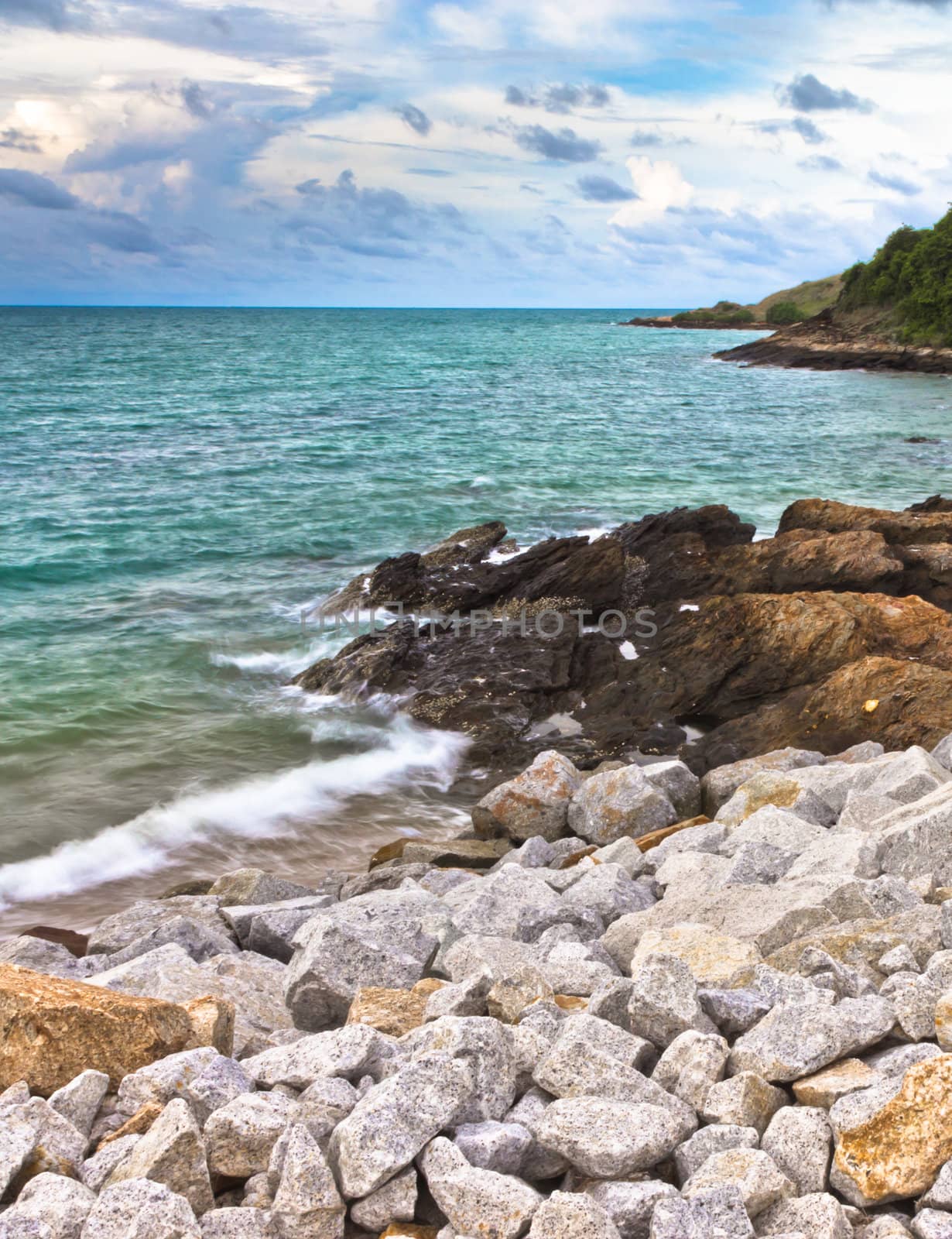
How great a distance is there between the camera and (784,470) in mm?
29828

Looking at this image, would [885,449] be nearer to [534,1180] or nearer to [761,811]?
[761,811]

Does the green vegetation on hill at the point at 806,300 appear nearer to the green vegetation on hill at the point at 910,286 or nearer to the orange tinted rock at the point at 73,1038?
the green vegetation on hill at the point at 910,286

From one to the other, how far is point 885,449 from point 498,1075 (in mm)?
31787

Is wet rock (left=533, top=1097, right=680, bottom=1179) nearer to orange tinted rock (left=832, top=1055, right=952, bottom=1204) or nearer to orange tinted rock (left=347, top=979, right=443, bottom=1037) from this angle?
orange tinted rock (left=832, top=1055, right=952, bottom=1204)

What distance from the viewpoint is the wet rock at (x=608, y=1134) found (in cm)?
332

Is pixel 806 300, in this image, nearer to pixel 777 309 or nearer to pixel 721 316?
pixel 777 309

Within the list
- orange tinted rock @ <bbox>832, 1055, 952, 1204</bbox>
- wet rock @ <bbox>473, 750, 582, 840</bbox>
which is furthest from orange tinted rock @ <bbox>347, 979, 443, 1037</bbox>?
wet rock @ <bbox>473, 750, 582, 840</bbox>

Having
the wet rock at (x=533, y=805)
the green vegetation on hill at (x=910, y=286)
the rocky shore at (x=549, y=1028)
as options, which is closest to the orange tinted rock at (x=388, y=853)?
the rocky shore at (x=549, y=1028)

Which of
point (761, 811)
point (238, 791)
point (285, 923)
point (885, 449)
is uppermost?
point (885, 449)

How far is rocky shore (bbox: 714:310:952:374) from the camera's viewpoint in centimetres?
6225

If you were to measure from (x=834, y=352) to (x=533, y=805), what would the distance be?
69.0m

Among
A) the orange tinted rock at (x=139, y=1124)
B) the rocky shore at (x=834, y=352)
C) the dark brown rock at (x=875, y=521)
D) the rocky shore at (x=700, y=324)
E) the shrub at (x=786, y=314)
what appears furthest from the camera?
the rocky shore at (x=700, y=324)

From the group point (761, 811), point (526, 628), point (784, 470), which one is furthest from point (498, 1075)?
point (784, 470)

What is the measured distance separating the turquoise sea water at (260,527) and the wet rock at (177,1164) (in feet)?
18.8
